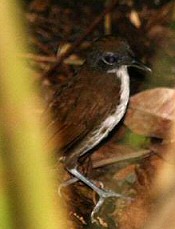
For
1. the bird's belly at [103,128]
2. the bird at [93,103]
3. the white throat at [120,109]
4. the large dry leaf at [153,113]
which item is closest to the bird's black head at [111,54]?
the bird at [93,103]

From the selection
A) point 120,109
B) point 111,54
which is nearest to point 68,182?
point 120,109

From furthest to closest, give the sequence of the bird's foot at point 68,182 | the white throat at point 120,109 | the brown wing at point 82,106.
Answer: the bird's foot at point 68,182, the white throat at point 120,109, the brown wing at point 82,106

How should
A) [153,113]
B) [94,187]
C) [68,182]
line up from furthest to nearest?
[68,182] < [94,187] < [153,113]

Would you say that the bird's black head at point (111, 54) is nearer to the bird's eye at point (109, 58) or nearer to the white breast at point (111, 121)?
the bird's eye at point (109, 58)

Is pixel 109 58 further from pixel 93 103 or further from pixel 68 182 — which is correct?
pixel 68 182

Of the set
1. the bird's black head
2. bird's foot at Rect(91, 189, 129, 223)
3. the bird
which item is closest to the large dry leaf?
the bird

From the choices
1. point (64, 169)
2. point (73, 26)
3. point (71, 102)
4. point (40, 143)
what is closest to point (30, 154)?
point (40, 143)

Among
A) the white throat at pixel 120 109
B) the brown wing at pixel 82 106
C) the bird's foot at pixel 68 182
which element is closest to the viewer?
the brown wing at pixel 82 106
